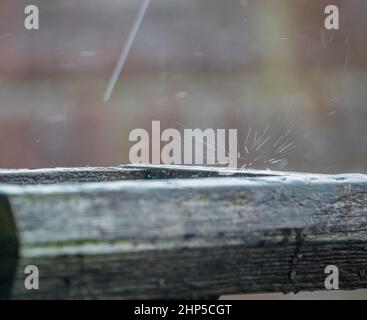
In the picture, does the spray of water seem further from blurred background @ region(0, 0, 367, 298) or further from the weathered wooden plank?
the weathered wooden plank

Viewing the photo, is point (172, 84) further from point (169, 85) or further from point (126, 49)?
point (126, 49)

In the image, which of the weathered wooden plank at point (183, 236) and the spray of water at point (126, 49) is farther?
the spray of water at point (126, 49)

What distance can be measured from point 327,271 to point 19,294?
0.32m

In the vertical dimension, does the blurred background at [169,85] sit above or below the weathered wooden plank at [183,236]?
above

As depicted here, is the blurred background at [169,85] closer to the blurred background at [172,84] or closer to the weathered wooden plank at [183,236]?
the blurred background at [172,84]

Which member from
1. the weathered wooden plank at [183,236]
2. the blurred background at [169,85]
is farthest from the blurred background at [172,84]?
the weathered wooden plank at [183,236]

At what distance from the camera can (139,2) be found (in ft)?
10.4

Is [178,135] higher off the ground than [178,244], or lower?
higher

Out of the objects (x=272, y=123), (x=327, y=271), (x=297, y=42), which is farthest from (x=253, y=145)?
(x=327, y=271)

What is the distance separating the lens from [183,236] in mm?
753

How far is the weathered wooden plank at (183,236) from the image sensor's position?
0.70 metres

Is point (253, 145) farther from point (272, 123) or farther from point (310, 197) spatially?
point (310, 197)

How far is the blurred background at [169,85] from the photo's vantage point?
3.10 meters

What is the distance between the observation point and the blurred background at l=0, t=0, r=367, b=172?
3098mm
